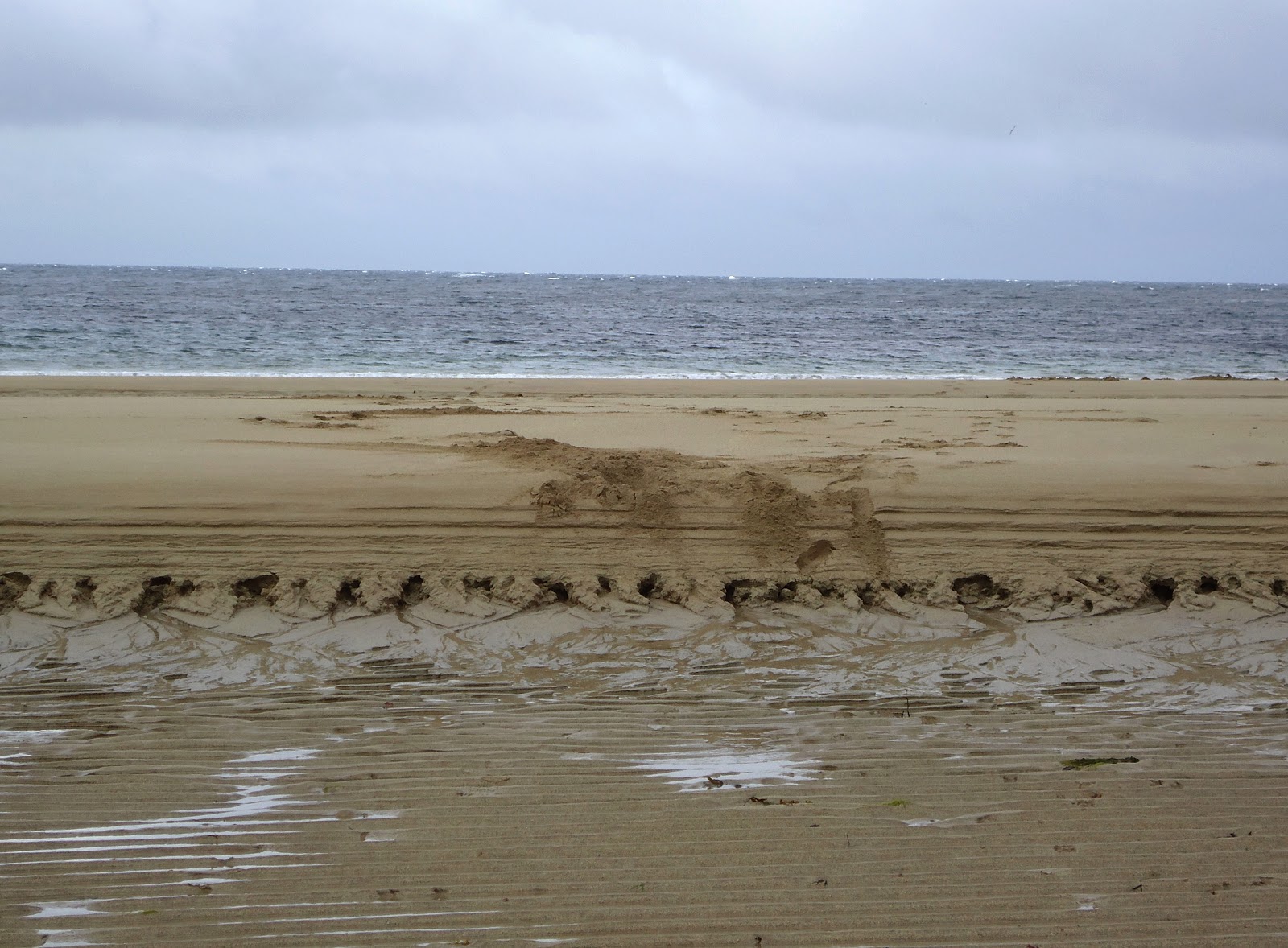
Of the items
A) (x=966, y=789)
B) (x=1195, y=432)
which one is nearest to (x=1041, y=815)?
(x=966, y=789)

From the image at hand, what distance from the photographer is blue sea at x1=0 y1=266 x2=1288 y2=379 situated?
17922mm

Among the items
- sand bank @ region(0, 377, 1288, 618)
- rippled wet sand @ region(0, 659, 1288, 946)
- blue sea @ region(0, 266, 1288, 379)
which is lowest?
rippled wet sand @ region(0, 659, 1288, 946)

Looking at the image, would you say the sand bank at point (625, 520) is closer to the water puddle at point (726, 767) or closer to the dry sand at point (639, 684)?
the dry sand at point (639, 684)

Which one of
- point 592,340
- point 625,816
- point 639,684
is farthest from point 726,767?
point 592,340

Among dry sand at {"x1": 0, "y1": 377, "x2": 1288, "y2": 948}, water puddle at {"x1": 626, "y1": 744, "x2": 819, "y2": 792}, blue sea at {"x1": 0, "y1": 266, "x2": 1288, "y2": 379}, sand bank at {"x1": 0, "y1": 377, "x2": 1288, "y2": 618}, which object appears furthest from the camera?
blue sea at {"x1": 0, "y1": 266, "x2": 1288, "y2": 379}

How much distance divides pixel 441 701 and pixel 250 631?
50.2 inches

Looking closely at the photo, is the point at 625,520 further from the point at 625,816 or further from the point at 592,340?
the point at 592,340

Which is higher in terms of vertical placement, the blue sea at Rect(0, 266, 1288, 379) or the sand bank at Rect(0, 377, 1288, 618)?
the blue sea at Rect(0, 266, 1288, 379)

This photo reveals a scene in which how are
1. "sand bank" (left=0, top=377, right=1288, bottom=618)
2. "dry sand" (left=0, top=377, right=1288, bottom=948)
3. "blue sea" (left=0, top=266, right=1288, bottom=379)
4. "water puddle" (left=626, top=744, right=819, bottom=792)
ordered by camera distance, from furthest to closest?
"blue sea" (left=0, top=266, right=1288, bottom=379)
"sand bank" (left=0, top=377, right=1288, bottom=618)
"water puddle" (left=626, top=744, right=819, bottom=792)
"dry sand" (left=0, top=377, right=1288, bottom=948)

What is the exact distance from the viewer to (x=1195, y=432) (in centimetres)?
802

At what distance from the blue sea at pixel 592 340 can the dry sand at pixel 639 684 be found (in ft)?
33.5

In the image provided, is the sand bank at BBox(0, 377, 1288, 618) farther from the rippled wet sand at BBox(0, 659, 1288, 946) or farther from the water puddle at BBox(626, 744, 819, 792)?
the water puddle at BBox(626, 744, 819, 792)

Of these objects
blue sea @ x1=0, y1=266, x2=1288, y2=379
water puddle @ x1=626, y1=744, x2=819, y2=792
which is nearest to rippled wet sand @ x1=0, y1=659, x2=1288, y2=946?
water puddle @ x1=626, y1=744, x2=819, y2=792

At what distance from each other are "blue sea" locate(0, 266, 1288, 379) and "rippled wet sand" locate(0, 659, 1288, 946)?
12349mm
